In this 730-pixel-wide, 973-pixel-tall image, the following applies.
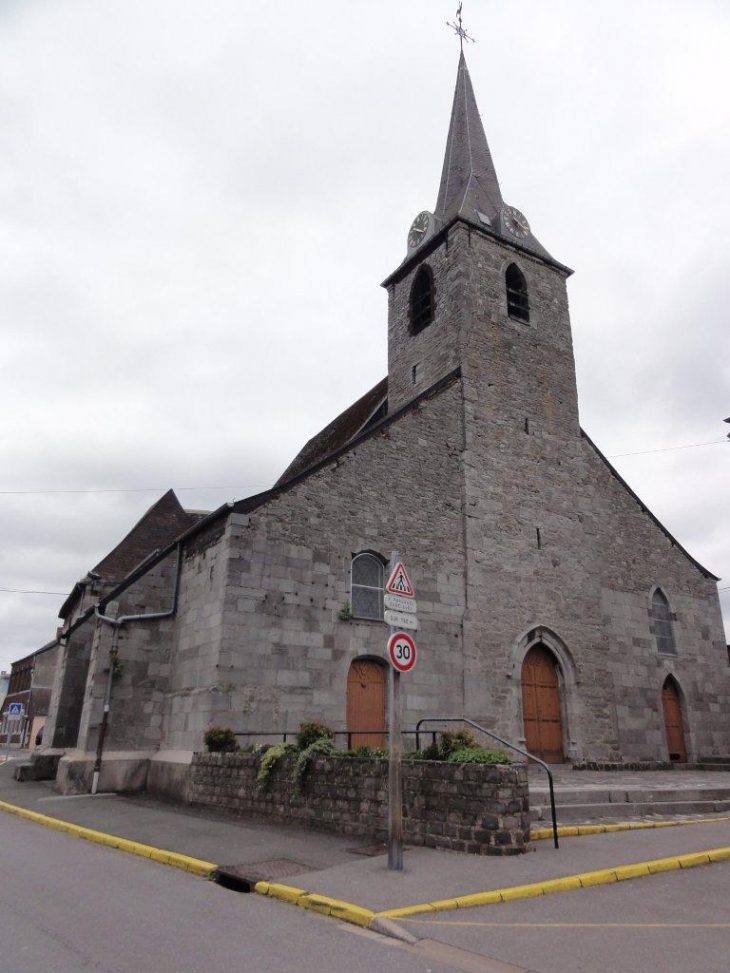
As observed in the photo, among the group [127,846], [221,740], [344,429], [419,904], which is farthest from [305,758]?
[344,429]

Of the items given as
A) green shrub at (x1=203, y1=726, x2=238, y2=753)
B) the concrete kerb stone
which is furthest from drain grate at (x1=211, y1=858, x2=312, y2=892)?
green shrub at (x1=203, y1=726, x2=238, y2=753)

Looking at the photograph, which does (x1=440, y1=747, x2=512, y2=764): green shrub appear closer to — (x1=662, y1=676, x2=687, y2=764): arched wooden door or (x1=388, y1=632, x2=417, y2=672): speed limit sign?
(x1=388, y1=632, x2=417, y2=672): speed limit sign

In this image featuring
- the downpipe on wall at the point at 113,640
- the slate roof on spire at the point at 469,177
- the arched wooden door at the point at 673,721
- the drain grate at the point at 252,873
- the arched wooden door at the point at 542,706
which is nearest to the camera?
the drain grate at the point at 252,873

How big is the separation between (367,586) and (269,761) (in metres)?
5.21

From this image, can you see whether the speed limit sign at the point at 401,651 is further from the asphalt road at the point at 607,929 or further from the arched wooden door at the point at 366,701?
the arched wooden door at the point at 366,701

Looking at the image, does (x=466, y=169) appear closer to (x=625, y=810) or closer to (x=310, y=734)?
(x=310, y=734)

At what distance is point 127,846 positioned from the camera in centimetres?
876

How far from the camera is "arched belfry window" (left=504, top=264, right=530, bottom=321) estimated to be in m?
20.1

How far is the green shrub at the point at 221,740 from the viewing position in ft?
38.7

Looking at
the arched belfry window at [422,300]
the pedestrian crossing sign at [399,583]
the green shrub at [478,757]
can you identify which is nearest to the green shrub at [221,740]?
the green shrub at [478,757]

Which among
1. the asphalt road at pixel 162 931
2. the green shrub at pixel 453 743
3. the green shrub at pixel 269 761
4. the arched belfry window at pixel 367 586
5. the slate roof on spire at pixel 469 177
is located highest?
the slate roof on spire at pixel 469 177

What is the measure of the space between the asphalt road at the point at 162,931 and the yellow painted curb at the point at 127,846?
7.9 inches

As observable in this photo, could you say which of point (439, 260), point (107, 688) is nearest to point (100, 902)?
point (107, 688)

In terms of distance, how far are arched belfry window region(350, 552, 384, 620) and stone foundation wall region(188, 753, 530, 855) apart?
439 cm
